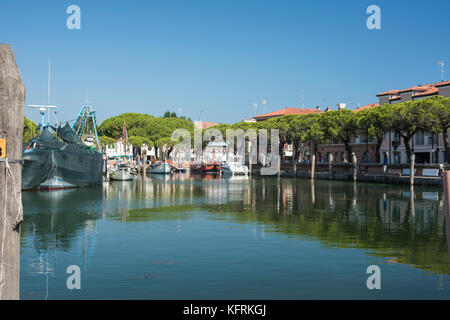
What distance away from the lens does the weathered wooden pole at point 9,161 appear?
4895 millimetres

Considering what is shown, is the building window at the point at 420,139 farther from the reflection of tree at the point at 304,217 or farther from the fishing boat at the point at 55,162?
the fishing boat at the point at 55,162

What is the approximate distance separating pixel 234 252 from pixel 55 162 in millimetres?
34095

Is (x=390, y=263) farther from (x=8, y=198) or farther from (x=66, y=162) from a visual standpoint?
(x=66, y=162)

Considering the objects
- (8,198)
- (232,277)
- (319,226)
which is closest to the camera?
(8,198)

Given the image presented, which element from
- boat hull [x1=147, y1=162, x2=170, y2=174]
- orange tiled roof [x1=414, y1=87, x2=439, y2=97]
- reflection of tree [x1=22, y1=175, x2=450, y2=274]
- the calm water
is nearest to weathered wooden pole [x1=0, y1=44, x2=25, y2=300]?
the calm water

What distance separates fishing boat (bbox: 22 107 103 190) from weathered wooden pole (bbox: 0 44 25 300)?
39.3 meters

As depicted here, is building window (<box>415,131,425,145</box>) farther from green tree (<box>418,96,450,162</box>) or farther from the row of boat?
the row of boat

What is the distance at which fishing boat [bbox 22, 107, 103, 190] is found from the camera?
4500 centimetres

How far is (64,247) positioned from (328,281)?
A: 9342 mm

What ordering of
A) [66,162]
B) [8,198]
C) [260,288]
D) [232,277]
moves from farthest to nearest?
[66,162]
[232,277]
[260,288]
[8,198]

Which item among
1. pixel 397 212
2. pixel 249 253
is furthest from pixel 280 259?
pixel 397 212

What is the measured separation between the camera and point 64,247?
57.2ft

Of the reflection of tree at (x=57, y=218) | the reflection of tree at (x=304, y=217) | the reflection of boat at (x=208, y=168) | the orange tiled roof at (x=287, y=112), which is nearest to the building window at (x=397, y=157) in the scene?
the reflection of boat at (x=208, y=168)
